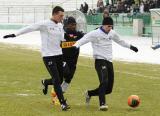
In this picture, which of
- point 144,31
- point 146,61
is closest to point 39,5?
point 144,31

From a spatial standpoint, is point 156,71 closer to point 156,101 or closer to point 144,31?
point 156,101

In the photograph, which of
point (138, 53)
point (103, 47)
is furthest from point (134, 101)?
point (138, 53)

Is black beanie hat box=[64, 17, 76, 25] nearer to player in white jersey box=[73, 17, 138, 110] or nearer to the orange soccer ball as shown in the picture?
player in white jersey box=[73, 17, 138, 110]

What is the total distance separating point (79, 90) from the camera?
16.3 meters

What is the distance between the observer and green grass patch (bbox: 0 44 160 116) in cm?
1215

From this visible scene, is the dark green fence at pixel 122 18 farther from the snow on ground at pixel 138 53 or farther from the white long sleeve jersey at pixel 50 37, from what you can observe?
the white long sleeve jersey at pixel 50 37

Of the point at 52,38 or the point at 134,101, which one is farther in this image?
the point at 134,101

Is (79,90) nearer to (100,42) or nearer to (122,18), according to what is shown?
(100,42)

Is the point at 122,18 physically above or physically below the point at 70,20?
below

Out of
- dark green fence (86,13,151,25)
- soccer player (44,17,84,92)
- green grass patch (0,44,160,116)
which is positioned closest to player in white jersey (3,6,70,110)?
green grass patch (0,44,160,116)

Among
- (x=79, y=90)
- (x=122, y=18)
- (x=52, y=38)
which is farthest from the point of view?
(x=122, y=18)

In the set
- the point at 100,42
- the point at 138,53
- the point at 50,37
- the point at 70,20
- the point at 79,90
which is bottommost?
the point at 138,53

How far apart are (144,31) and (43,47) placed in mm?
29471

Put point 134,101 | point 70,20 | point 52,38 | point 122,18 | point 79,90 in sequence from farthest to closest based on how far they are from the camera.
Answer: point 122,18
point 79,90
point 70,20
point 134,101
point 52,38
